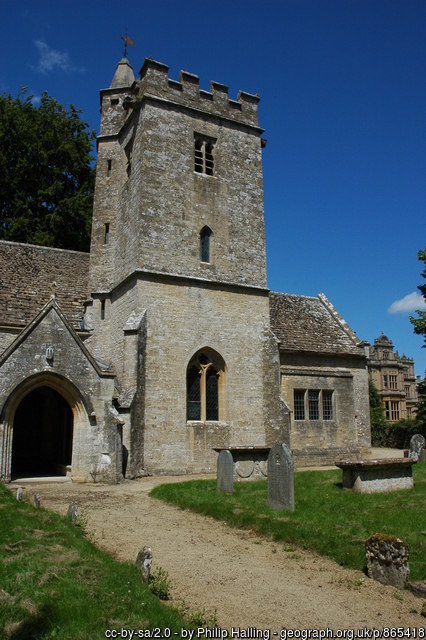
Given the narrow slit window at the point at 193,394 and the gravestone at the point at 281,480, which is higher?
the narrow slit window at the point at 193,394

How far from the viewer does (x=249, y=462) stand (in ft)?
48.4

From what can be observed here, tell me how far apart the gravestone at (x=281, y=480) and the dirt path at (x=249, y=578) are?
1.37 m

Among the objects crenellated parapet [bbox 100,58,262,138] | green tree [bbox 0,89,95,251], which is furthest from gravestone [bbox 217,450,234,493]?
green tree [bbox 0,89,95,251]

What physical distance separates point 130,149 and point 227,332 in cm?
913

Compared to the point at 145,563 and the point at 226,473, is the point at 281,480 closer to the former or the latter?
the point at 226,473

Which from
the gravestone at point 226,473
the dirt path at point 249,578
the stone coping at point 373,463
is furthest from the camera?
the gravestone at point 226,473

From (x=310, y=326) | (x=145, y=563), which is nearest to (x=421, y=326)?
(x=310, y=326)

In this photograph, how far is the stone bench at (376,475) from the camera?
12.0 m

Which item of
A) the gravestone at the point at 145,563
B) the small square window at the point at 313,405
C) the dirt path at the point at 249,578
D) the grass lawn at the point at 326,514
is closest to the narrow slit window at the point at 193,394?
the grass lawn at the point at 326,514

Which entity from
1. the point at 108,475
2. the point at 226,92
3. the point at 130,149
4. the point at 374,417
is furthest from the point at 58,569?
the point at 374,417

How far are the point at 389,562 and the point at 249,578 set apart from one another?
182 cm

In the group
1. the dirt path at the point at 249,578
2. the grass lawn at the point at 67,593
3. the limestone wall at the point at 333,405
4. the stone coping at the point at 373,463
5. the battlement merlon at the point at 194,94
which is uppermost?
the battlement merlon at the point at 194,94

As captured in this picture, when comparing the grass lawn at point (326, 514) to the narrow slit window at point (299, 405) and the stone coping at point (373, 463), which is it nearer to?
the stone coping at point (373, 463)

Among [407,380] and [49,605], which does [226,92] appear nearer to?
[49,605]
